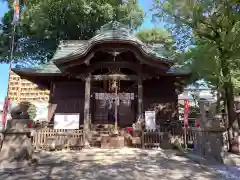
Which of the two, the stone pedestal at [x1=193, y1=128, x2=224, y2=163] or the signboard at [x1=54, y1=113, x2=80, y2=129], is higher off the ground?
the signboard at [x1=54, y1=113, x2=80, y2=129]

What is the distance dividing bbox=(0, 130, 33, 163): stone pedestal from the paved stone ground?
51cm

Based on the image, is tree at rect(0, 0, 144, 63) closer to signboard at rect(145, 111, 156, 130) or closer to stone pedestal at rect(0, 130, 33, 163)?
signboard at rect(145, 111, 156, 130)

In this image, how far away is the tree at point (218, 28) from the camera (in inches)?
358

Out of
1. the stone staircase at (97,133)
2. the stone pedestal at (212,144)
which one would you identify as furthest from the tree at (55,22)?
the stone pedestal at (212,144)

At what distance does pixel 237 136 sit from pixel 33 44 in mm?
22133

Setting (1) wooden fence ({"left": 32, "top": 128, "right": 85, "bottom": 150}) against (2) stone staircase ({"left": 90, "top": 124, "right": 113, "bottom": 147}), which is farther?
(2) stone staircase ({"left": 90, "top": 124, "right": 113, "bottom": 147})

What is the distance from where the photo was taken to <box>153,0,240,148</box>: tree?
9086mm

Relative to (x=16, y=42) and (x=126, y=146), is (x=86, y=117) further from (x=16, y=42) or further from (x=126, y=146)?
(x=16, y=42)

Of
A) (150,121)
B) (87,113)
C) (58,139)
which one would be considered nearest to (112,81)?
(87,113)

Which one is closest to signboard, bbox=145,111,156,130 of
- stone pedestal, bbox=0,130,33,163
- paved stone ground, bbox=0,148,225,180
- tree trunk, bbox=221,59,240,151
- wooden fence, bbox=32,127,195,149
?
wooden fence, bbox=32,127,195,149

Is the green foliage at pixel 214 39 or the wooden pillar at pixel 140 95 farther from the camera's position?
the wooden pillar at pixel 140 95

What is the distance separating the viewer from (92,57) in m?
11.4

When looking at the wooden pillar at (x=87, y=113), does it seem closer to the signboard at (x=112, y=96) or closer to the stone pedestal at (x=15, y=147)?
the signboard at (x=112, y=96)

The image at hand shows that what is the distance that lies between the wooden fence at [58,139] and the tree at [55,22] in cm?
1420
